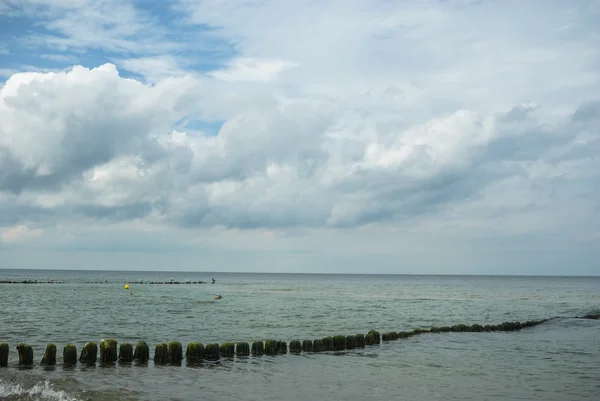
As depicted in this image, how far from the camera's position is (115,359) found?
22.5 m

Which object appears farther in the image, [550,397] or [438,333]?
[438,333]

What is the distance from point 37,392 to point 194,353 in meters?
7.24

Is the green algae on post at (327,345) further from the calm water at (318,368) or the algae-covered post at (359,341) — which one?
the algae-covered post at (359,341)

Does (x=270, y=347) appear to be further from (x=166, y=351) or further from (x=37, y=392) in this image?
(x=37, y=392)

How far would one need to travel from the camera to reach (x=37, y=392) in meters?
17.1

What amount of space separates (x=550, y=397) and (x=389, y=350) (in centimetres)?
1053

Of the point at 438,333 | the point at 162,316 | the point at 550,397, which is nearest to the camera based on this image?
the point at 550,397

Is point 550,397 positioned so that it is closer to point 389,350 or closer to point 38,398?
point 389,350

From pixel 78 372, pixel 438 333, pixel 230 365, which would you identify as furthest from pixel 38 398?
pixel 438 333

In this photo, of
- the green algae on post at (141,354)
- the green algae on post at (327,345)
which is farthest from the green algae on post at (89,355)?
the green algae on post at (327,345)

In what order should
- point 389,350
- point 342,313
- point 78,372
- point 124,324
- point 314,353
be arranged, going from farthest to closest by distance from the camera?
point 342,313 < point 124,324 < point 389,350 < point 314,353 < point 78,372

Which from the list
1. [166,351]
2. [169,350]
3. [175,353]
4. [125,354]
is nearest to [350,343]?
[175,353]

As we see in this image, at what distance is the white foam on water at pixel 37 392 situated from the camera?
1667 cm

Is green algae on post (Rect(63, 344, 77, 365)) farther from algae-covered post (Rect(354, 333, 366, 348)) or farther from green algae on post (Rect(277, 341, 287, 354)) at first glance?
algae-covered post (Rect(354, 333, 366, 348))
